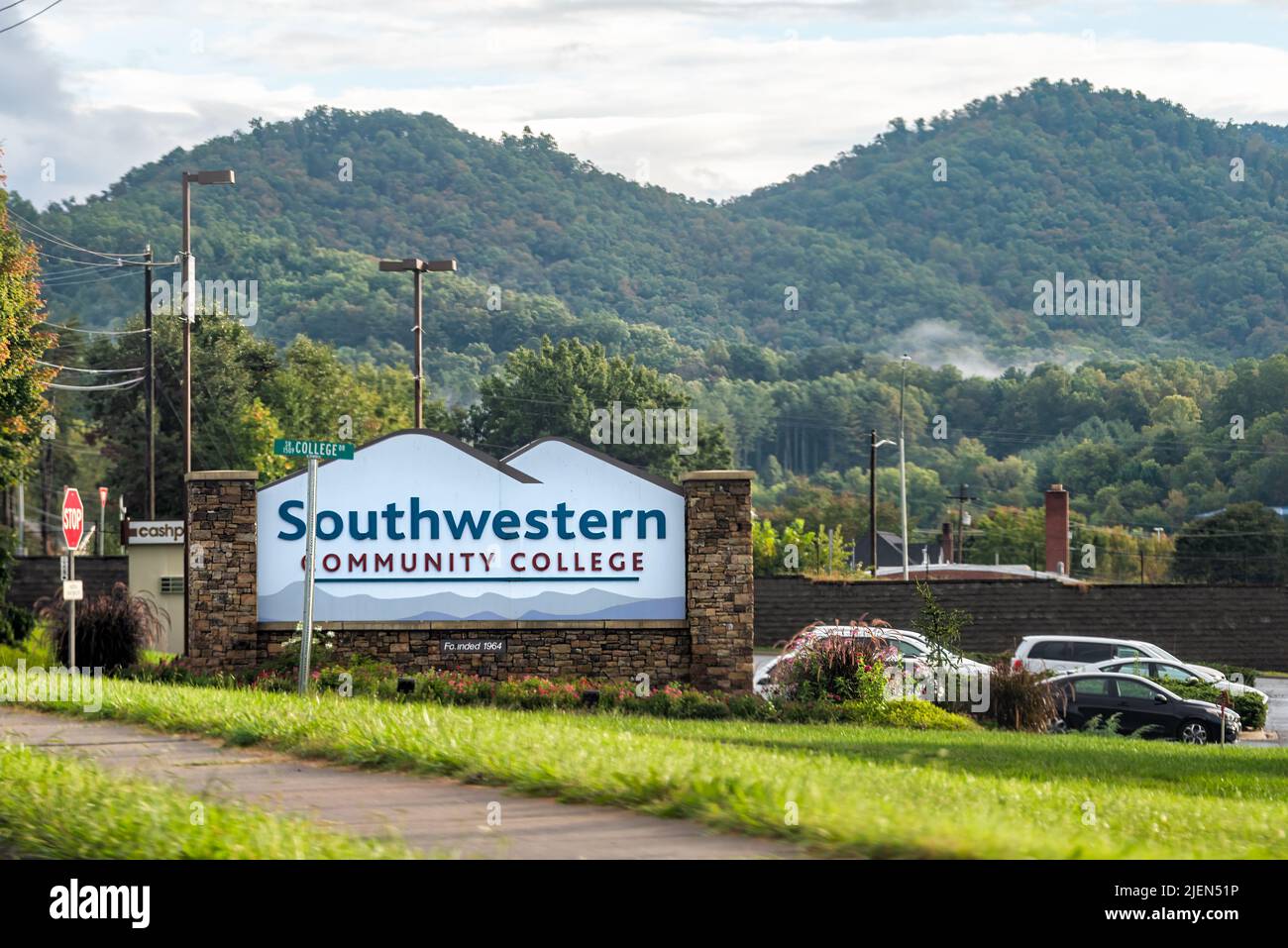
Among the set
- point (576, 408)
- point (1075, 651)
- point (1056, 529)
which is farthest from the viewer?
point (576, 408)

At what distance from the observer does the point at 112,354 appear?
75.4m

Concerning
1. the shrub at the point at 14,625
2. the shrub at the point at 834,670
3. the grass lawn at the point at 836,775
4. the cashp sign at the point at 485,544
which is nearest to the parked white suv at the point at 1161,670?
the shrub at the point at 834,670

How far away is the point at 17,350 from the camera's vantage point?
32281 millimetres

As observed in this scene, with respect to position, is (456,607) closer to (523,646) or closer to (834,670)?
(523,646)

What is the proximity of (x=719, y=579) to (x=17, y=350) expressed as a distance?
15928 mm

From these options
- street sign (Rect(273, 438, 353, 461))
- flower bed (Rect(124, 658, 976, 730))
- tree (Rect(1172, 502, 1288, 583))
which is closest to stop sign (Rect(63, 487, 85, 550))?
flower bed (Rect(124, 658, 976, 730))

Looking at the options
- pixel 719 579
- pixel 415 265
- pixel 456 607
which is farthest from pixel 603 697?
pixel 415 265

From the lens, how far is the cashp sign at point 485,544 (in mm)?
25438

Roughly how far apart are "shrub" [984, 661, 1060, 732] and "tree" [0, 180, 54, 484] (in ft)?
63.3

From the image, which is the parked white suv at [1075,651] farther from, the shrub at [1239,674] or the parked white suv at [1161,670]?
the shrub at [1239,674]
